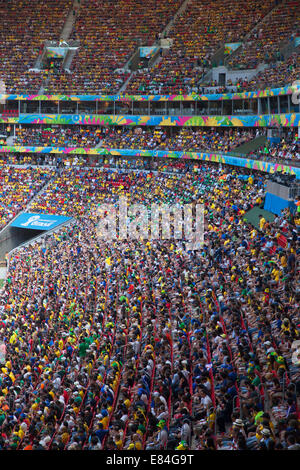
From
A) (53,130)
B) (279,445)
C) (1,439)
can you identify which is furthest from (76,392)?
(53,130)

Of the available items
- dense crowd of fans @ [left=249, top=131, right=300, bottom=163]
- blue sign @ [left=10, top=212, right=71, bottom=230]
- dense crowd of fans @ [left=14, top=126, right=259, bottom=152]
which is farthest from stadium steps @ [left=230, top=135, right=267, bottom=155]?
blue sign @ [left=10, top=212, right=71, bottom=230]

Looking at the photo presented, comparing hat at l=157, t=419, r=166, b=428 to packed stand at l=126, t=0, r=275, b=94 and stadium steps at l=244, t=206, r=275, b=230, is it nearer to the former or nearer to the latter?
stadium steps at l=244, t=206, r=275, b=230

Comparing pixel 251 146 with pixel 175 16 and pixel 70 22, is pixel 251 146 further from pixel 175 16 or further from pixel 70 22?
pixel 70 22

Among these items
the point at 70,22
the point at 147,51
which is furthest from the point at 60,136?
the point at 70,22

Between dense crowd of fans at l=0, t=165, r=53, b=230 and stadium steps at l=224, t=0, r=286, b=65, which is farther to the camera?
stadium steps at l=224, t=0, r=286, b=65
